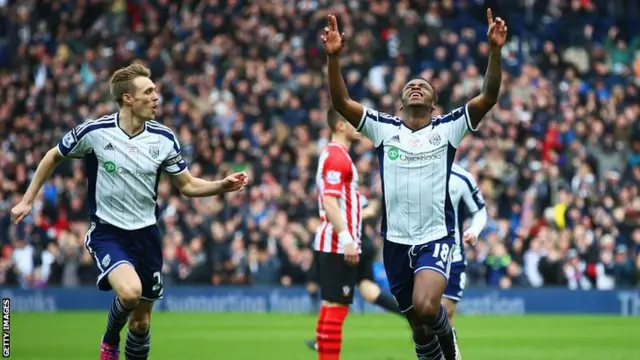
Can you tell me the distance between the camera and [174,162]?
10.4m

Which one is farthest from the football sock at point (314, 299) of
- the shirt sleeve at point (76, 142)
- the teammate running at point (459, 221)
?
the shirt sleeve at point (76, 142)

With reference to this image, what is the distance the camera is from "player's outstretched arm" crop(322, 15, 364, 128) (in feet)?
30.1

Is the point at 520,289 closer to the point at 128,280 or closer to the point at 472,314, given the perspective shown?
the point at 472,314

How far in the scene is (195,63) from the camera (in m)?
29.3

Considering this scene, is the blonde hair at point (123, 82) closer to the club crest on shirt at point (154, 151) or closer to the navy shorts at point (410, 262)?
the club crest on shirt at point (154, 151)

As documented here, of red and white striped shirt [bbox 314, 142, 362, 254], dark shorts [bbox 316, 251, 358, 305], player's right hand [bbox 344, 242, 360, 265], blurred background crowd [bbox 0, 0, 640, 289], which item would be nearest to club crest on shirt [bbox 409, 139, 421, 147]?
player's right hand [bbox 344, 242, 360, 265]

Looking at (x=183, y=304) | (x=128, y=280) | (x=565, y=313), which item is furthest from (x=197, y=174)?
(x=128, y=280)

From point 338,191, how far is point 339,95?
2421 millimetres

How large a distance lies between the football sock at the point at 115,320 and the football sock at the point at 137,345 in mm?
115

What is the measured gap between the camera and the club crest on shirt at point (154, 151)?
10.3 meters

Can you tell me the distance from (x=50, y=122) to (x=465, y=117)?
19.7 metres

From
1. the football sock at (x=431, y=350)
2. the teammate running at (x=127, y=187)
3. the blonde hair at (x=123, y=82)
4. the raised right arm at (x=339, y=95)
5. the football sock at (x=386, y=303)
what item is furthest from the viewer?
the football sock at (x=386, y=303)

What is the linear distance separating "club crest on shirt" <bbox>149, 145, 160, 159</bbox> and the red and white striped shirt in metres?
2.14

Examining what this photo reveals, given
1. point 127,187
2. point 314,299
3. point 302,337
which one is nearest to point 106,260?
point 127,187
